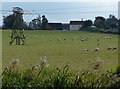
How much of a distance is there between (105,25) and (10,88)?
3115 inches

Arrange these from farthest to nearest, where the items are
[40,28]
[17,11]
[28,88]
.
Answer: [40,28] → [17,11] → [28,88]

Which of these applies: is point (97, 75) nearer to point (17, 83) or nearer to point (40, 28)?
point (17, 83)

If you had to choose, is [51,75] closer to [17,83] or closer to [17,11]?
[17,83]

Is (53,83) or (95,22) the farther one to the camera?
(95,22)

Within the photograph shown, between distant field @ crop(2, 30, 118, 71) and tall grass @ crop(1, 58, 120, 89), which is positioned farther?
distant field @ crop(2, 30, 118, 71)

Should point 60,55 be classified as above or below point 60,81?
below

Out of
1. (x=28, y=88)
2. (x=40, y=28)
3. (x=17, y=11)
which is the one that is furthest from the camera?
(x=40, y=28)

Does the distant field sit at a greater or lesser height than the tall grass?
lesser

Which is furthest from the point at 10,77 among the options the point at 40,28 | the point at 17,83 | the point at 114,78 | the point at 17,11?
the point at 40,28

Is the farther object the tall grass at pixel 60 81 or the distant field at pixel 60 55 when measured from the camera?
the distant field at pixel 60 55

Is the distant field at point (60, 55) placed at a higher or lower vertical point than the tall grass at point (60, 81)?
lower

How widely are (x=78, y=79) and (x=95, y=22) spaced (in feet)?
257

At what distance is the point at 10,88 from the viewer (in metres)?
5.92

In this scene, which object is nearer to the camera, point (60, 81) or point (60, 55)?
point (60, 81)
